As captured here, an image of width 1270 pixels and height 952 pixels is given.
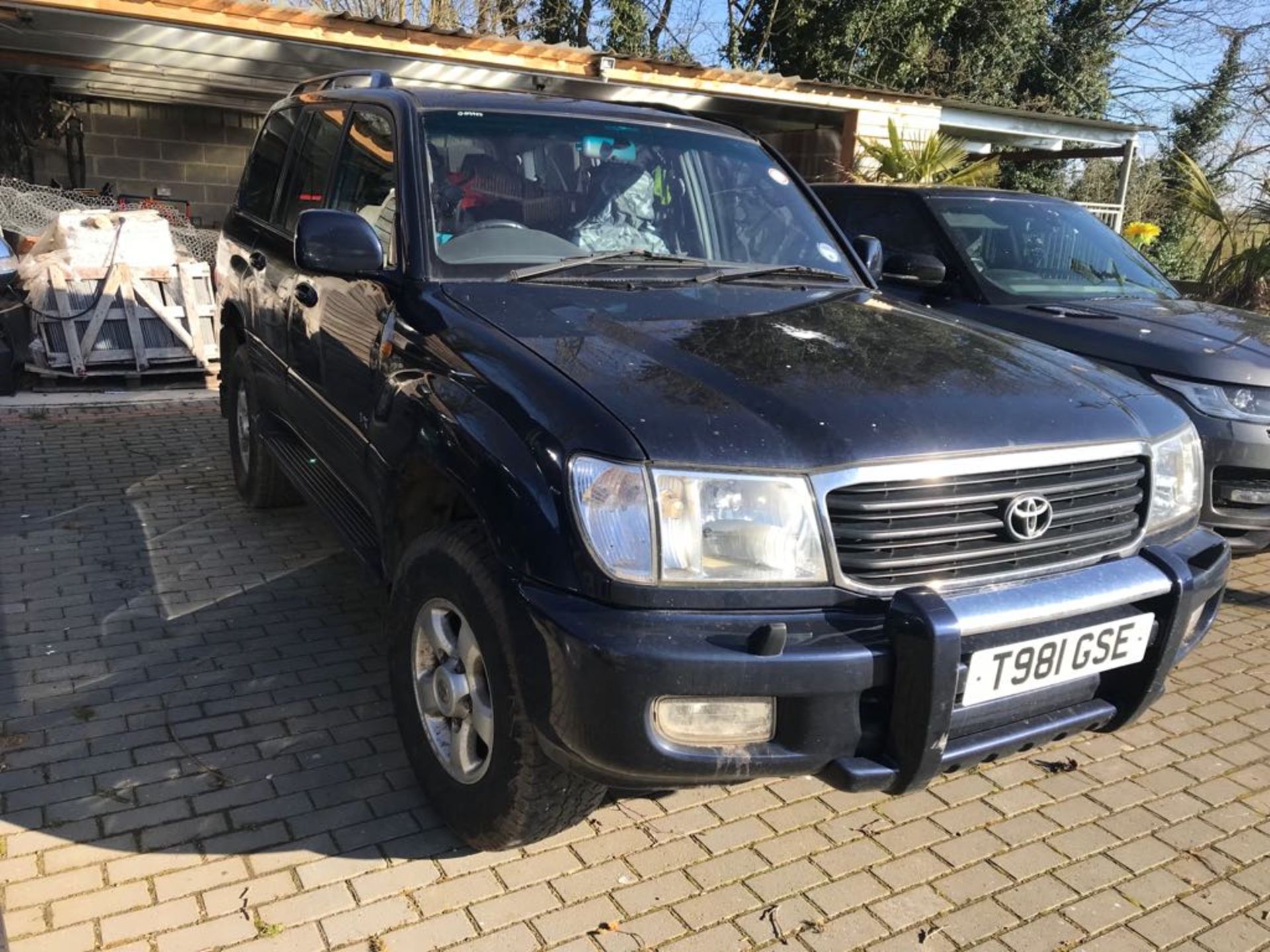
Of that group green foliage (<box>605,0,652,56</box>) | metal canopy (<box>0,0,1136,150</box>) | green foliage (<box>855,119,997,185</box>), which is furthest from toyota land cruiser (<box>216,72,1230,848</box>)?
green foliage (<box>605,0,652,56</box>)

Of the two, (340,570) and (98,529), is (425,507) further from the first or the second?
(98,529)

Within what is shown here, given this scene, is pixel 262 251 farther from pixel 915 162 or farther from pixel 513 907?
pixel 915 162

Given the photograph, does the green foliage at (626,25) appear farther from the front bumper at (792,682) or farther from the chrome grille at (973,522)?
the front bumper at (792,682)

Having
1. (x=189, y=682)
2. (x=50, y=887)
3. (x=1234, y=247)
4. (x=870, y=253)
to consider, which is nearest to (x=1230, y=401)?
(x=870, y=253)

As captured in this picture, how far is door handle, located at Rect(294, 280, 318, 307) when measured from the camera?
384cm

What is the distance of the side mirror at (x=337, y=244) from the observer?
3.07 meters

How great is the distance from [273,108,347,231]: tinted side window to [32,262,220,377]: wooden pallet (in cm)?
389

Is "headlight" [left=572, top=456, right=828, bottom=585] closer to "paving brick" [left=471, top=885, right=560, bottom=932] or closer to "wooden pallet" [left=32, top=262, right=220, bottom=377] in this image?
"paving brick" [left=471, top=885, right=560, bottom=932]

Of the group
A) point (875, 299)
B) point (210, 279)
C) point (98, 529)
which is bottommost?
point (98, 529)

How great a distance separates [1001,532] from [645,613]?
0.93 m

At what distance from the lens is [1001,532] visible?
2.49 metres

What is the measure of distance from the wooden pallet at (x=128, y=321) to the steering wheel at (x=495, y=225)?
5587 mm

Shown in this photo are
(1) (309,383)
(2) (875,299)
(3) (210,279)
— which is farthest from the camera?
(3) (210,279)

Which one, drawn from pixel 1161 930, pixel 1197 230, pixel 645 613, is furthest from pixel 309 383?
pixel 1197 230
